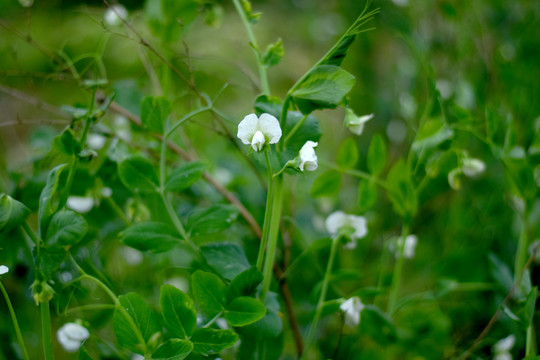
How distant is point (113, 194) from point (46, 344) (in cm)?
21

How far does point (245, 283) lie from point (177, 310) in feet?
0.18

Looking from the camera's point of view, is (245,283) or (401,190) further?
(401,190)

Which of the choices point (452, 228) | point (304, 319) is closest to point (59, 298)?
point (304, 319)

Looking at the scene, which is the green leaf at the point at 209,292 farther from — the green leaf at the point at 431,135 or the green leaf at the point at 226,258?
the green leaf at the point at 431,135

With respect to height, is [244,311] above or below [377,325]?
above

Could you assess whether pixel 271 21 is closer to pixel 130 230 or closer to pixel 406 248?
pixel 406 248

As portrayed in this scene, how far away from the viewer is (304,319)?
55 centimetres

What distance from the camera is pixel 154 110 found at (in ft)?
1.38

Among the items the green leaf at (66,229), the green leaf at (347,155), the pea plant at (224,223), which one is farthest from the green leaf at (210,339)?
the green leaf at (347,155)

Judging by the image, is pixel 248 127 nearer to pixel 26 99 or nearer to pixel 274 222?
pixel 274 222

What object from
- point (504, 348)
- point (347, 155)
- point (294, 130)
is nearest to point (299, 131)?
point (294, 130)

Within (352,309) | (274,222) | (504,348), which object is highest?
(274,222)

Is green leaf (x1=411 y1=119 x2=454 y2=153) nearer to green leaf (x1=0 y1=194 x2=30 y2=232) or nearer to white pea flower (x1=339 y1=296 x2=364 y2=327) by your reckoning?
white pea flower (x1=339 y1=296 x2=364 y2=327)

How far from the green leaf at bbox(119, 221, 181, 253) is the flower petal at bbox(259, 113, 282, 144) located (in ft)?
0.45
